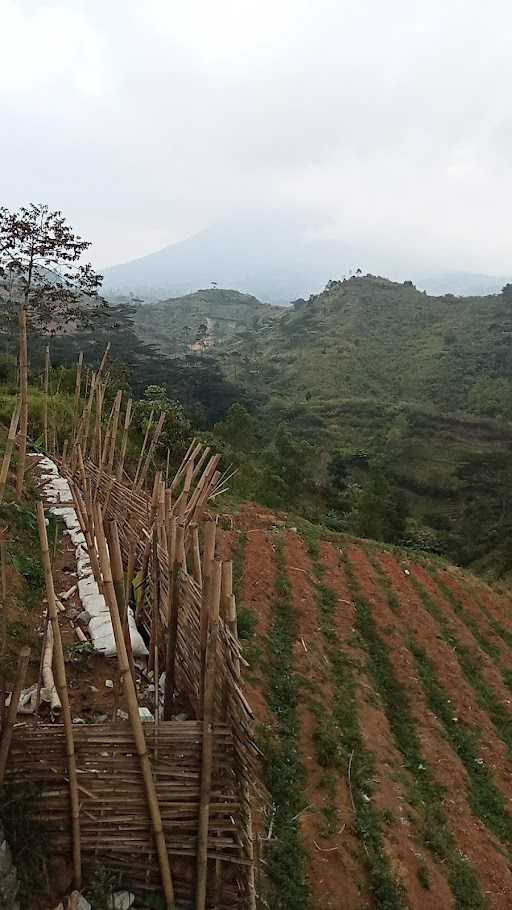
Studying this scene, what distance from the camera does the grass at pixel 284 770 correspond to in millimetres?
2926

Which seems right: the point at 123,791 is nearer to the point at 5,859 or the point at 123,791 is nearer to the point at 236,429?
the point at 5,859

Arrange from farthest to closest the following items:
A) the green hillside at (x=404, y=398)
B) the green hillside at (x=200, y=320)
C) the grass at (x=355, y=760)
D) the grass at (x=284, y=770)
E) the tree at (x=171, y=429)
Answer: the green hillside at (x=200, y=320)
the green hillside at (x=404, y=398)
the tree at (x=171, y=429)
the grass at (x=355, y=760)
the grass at (x=284, y=770)

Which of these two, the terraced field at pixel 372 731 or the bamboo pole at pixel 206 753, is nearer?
the bamboo pole at pixel 206 753

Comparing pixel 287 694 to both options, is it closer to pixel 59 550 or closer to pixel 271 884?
pixel 271 884

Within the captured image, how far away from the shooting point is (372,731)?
4.64 metres

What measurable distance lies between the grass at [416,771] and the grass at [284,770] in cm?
89

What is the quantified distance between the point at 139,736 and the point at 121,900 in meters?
0.62

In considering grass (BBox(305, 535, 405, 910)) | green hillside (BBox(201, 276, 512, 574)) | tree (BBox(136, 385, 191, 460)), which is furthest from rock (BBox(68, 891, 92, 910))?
green hillside (BBox(201, 276, 512, 574))

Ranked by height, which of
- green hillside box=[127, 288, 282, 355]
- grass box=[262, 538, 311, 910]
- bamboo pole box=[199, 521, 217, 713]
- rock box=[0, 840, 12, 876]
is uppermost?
green hillside box=[127, 288, 282, 355]

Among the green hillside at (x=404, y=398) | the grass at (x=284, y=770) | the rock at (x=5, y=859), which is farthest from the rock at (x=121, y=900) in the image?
the green hillside at (x=404, y=398)

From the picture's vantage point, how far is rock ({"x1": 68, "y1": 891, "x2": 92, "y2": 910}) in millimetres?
1896

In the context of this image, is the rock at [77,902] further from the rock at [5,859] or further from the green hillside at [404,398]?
the green hillside at [404,398]

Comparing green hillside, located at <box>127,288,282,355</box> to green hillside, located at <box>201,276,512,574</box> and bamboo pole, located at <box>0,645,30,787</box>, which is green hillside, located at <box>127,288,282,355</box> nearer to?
green hillside, located at <box>201,276,512,574</box>

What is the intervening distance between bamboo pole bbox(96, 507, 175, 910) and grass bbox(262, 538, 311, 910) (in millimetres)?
1060
